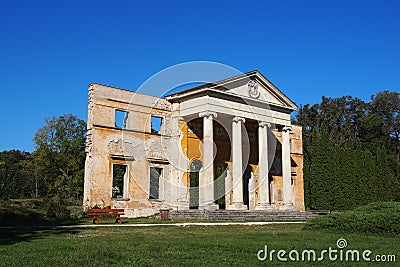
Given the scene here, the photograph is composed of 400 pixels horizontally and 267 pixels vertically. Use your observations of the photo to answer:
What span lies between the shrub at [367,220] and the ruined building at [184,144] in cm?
1255

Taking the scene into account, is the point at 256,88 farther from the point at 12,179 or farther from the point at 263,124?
the point at 12,179

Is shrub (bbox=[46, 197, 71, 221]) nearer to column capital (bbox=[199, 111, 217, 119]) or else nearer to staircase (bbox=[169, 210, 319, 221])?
staircase (bbox=[169, 210, 319, 221])

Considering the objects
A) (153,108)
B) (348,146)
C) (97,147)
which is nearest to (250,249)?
(97,147)

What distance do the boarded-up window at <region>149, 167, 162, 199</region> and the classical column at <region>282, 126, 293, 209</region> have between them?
9.97m

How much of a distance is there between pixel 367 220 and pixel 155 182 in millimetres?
18128

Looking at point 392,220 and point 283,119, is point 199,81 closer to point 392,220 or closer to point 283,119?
point 283,119

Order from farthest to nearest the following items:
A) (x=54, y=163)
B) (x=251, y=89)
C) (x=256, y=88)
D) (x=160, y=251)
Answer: (x=54, y=163) < (x=256, y=88) < (x=251, y=89) < (x=160, y=251)

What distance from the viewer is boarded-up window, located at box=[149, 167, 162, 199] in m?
30.0

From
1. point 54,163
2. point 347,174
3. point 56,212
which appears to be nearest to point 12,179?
point 54,163

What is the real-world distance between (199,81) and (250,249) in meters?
20.0

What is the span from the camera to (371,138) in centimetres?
6412

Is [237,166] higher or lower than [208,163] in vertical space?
lower

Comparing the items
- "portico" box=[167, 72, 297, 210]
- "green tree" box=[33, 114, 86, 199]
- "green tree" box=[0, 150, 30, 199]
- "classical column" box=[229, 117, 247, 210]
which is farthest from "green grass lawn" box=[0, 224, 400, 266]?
"green tree" box=[33, 114, 86, 199]

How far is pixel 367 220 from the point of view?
14312 mm
